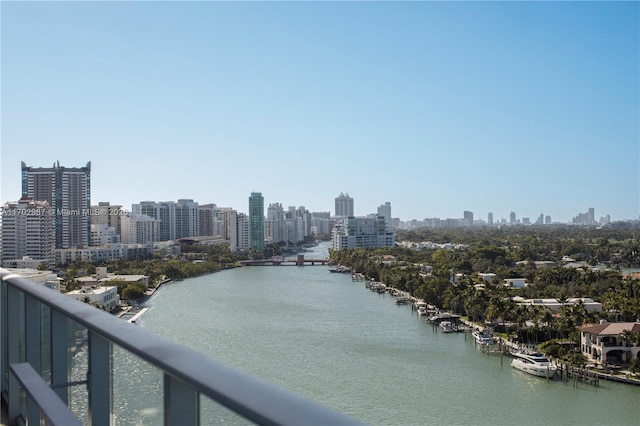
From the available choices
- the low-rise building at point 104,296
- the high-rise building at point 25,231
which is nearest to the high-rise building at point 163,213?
the high-rise building at point 25,231

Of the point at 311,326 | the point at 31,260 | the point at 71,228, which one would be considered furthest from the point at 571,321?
the point at 71,228

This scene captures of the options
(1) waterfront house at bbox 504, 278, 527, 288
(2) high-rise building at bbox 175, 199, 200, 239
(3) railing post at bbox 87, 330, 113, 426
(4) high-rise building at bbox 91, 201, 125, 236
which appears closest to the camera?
(3) railing post at bbox 87, 330, 113, 426

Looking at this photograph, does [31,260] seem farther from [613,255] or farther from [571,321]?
[613,255]

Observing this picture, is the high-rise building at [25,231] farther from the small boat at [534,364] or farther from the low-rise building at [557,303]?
the small boat at [534,364]

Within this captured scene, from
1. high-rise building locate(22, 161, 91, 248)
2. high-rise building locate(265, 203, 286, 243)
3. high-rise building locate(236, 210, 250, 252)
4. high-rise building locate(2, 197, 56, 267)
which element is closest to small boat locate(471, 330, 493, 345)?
high-rise building locate(2, 197, 56, 267)

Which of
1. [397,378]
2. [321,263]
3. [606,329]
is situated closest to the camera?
[397,378]

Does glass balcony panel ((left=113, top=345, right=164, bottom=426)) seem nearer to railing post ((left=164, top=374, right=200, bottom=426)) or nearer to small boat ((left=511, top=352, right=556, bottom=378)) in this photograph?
railing post ((left=164, top=374, right=200, bottom=426))

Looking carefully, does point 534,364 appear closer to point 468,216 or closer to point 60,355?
point 60,355

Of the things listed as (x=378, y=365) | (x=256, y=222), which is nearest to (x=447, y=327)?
(x=378, y=365)
